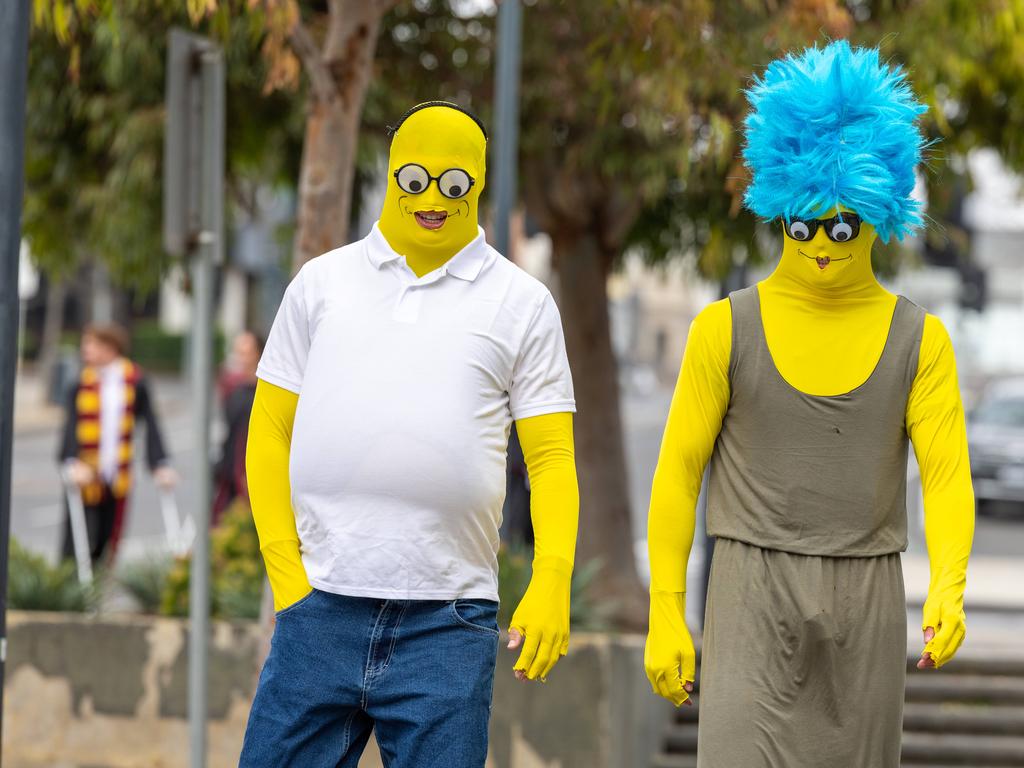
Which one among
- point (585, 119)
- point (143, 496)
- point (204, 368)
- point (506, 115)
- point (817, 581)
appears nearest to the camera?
point (817, 581)

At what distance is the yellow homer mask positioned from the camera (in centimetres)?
346

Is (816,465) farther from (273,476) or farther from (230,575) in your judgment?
(230,575)

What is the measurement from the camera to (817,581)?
3459 millimetres

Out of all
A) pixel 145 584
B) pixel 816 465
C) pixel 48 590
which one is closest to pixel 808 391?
pixel 816 465

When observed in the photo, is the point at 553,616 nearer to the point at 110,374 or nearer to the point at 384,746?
the point at 384,746

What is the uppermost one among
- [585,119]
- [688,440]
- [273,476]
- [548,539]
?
[585,119]

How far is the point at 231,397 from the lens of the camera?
10273 millimetres

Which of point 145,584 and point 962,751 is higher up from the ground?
point 145,584

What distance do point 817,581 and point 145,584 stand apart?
4.82m

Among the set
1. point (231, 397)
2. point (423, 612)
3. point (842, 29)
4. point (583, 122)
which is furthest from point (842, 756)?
point (231, 397)

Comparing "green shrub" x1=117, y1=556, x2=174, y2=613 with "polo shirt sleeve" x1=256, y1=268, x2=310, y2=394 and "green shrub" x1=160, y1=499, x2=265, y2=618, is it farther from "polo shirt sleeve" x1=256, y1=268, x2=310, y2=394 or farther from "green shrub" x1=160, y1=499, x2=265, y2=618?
"polo shirt sleeve" x1=256, y1=268, x2=310, y2=394

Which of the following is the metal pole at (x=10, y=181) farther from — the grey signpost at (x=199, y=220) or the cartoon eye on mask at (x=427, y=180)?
the grey signpost at (x=199, y=220)

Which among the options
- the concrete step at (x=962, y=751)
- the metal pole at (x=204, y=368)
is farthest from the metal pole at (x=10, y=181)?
the concrete step at (x=962, y=751)

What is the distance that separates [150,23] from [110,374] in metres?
3.08
